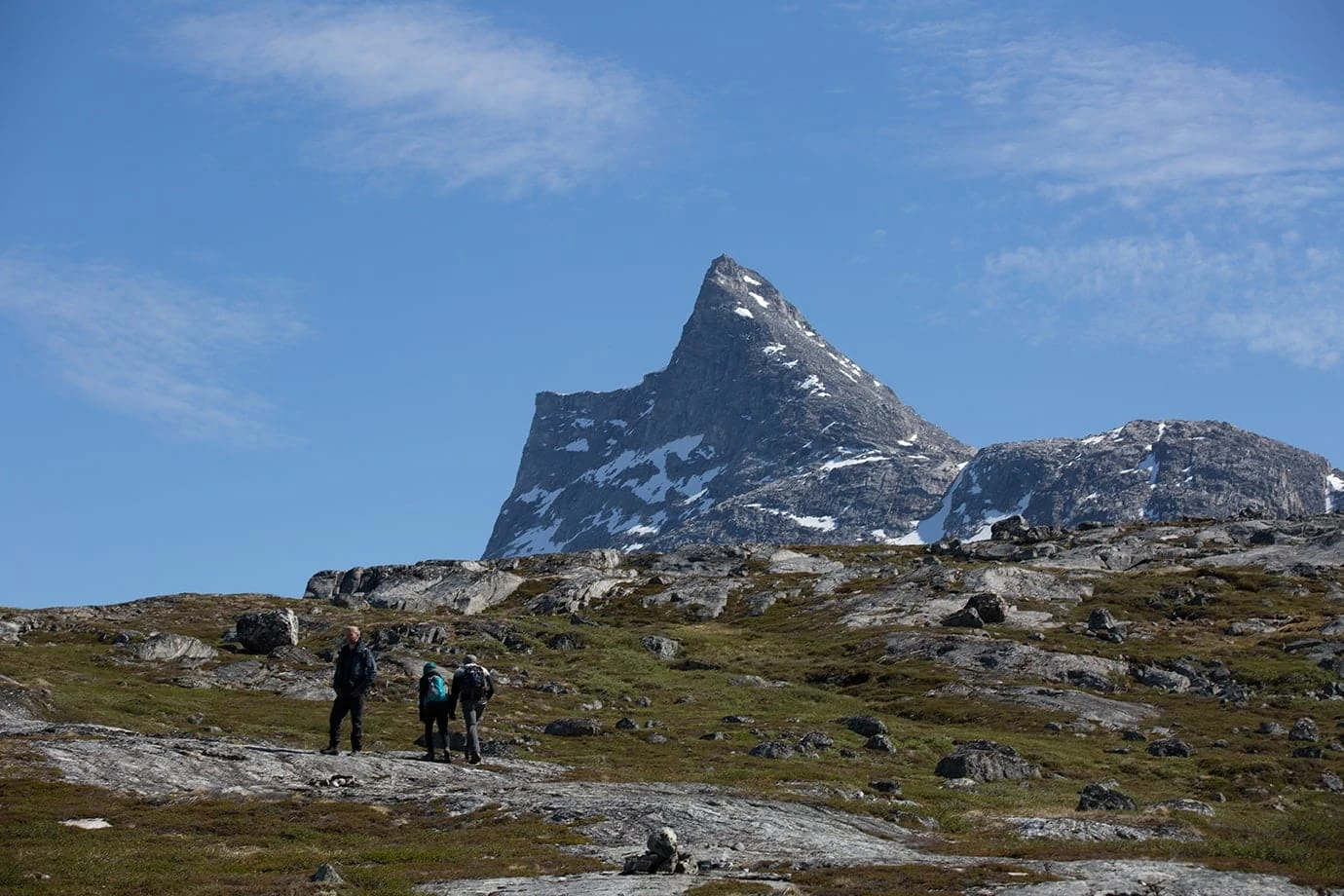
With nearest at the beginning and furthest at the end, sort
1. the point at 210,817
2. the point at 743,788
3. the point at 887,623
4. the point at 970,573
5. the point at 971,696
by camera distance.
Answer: the point at 210,817 < the point at 743,788 < the point at 971,696 < the point at 887,623 < the point at 970,573

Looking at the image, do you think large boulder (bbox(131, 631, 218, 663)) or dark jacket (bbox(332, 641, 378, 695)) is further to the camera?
large boulder (bbox(131, 631, 218, 663))

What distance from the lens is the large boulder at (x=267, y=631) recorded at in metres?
84.2

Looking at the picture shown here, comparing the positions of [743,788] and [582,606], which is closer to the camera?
[743,788]

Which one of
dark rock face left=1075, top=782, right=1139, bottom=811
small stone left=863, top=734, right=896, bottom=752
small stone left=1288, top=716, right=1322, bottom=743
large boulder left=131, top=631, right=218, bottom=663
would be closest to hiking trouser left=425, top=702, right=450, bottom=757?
dark rock face left=1075, top=782, right=1139, bottom=811

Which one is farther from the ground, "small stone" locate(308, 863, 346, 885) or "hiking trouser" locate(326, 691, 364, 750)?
"hiking trouser" locate(326, 691, 364, 750)

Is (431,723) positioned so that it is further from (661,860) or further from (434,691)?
(661,860)

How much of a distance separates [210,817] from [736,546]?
447 ft

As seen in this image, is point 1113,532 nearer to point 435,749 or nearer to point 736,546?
point 736,546

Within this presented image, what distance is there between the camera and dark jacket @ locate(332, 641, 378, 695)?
4234 centimetres

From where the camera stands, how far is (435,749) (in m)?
46.1

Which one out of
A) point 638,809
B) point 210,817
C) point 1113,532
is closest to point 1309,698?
point 638,809

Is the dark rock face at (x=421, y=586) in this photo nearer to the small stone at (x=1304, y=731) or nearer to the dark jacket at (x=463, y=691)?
the small stone at (x=1304, y=731)

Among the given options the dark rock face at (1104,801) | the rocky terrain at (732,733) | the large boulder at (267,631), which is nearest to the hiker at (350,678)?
the rocky terrain at (732,733)

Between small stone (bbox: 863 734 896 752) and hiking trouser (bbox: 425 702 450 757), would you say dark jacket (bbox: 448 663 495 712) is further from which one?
small stone (bbox: 863 734 896 752)
